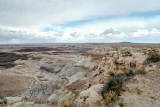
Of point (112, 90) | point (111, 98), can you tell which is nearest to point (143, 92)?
point (112, 90)

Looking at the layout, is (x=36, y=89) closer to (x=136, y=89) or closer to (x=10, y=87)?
(x=10, y=87)

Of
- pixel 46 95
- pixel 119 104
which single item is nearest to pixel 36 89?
pixel 46 95

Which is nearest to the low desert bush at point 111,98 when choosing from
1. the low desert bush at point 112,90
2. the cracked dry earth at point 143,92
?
the low desert bush at point 112,90

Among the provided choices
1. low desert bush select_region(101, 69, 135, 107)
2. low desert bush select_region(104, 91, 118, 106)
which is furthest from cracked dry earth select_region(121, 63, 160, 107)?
low desert bush select_region(104, 91, 118, 106)

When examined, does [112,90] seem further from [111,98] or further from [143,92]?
[143,92]

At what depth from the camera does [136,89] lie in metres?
7.68

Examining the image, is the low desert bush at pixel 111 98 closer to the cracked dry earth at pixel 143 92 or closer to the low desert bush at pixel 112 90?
the low desert bush at pixel 112 90

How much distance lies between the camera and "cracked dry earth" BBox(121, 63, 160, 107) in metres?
6.35

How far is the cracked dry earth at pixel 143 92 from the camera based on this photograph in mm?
6348

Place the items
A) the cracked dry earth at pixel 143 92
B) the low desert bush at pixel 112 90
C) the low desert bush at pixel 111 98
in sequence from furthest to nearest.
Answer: the low desert bush at pixel 112 90
the low desert bush at pixel 111 98
the cracked dry earth at pixel 143 92

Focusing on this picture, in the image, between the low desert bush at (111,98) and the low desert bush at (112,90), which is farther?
the low desert bush at (112,90)

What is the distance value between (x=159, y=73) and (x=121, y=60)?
6.69 metres

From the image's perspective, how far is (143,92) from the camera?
737 centimetres

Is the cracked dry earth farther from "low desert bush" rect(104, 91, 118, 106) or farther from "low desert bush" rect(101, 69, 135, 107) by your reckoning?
"low desert bush" rect(104, 91, 118, 106)
